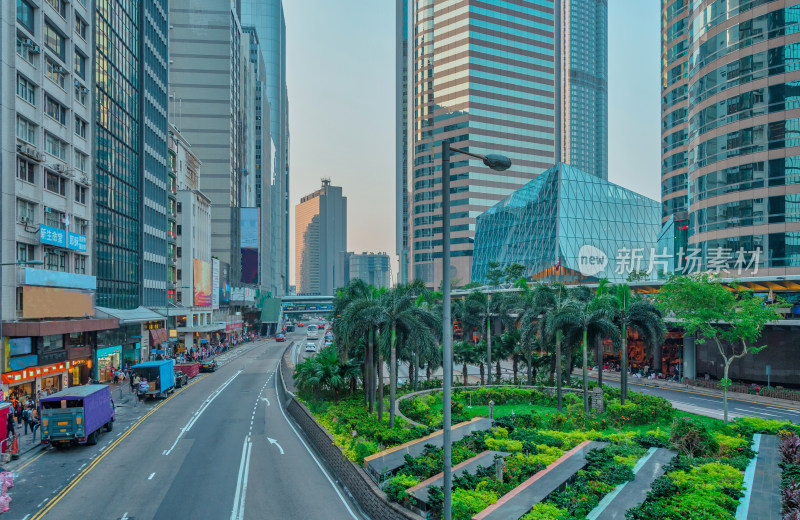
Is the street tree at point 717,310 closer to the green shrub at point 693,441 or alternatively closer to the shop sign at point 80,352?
the green shrub at point 693,441

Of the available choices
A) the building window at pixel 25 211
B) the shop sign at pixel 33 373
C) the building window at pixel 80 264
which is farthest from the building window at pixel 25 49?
the shop sign at pixel 33 373

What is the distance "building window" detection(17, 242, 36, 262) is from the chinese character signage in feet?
3.33

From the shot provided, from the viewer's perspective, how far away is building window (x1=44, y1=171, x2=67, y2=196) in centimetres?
4706

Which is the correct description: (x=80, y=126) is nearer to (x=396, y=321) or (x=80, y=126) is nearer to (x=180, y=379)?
(x=180, y=379)

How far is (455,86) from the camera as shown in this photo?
148 metres

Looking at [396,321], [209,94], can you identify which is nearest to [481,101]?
[209,94]

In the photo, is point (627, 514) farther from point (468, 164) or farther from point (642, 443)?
point (468, 164)

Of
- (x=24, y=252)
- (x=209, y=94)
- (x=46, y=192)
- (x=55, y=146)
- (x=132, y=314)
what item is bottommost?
(x=132, y=314)

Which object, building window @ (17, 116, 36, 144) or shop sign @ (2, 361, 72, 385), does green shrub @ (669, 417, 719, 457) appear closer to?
shop sign @ (2, 361, 72, 385)

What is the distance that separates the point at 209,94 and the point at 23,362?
9303 centimetres

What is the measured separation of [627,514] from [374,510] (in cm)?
830

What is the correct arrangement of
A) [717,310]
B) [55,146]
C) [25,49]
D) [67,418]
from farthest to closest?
[55,146] → [25,49] → [717,310] → [67,418]

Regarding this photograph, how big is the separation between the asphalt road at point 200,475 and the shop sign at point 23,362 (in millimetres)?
10169

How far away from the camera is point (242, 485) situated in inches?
932
